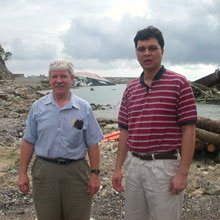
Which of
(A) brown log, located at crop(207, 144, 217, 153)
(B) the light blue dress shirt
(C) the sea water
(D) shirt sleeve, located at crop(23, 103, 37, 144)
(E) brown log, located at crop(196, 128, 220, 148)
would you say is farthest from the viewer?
(C) the sea water

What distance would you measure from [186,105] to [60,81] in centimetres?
115

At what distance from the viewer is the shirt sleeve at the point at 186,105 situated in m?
2.33

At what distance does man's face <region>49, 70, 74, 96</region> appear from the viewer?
2.64 metres

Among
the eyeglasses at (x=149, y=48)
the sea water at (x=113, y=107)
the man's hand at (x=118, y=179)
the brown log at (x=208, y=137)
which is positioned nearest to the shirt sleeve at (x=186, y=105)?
the eyeglasses at (x=149, y=48)

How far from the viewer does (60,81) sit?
2.63m

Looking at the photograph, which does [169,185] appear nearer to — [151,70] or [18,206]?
[151,70]

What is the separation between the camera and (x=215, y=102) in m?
34.6

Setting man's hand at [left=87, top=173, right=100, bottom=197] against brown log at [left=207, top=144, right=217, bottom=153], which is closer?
man's hand at [left=87, top=173, right=100, bottom=197]

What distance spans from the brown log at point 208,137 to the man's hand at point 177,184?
495 cm

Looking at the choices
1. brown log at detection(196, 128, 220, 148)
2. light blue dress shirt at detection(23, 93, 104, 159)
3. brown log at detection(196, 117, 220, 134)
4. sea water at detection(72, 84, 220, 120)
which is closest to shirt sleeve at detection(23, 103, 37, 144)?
light blue dress shirt at detection(23, 93, 104, 159)

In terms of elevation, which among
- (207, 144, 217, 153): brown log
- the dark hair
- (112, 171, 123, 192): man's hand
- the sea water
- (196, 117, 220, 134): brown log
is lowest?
the sea water

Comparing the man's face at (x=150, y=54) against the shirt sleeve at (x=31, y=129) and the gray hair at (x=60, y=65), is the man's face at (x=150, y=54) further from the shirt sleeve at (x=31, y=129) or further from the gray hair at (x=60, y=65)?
the shirt sleeve at (x=31, y=129)

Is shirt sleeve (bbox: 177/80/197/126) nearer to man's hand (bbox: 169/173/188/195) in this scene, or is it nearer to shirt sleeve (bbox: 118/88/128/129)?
man's hand (bbox: 169/173/188/195)

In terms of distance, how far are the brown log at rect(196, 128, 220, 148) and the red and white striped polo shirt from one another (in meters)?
4.89
